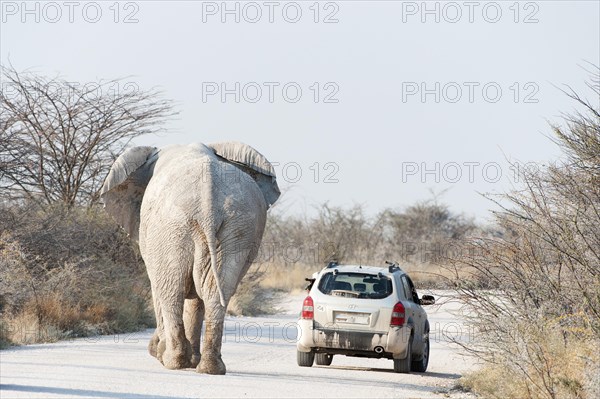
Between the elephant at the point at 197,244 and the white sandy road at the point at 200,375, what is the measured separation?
0.54 m

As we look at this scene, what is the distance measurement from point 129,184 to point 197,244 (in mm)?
2851

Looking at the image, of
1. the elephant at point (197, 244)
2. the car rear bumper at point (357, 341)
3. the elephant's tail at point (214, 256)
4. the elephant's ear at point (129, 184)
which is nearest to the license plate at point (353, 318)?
the car rear bumper at point (357, 341)

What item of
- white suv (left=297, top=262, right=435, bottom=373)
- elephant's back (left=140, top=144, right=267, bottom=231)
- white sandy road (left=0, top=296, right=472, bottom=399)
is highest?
elephant's back (left=140, top=144, right=267, bottom=231)

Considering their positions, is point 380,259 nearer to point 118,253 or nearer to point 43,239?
point 118,253

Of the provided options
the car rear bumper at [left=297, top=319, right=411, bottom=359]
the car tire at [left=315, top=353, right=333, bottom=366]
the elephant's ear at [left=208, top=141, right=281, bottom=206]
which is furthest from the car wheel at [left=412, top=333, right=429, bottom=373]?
the elephant's ear at [left=208, top=141, right=281, bottom=206]

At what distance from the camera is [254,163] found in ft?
59.2

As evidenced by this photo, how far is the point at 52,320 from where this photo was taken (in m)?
22.3

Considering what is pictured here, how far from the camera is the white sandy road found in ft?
44.4

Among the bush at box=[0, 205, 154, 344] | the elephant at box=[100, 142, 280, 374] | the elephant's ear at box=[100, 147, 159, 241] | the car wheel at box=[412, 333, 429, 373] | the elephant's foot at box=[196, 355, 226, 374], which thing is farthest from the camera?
the bush at box=[0, 205, 154, 344]

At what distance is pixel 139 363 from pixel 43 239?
26.8ft

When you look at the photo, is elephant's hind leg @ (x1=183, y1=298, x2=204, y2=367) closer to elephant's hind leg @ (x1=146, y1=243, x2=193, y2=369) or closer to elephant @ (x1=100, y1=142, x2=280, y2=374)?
elephant @ (x1=100, y1=142, x2=280, y2=374)

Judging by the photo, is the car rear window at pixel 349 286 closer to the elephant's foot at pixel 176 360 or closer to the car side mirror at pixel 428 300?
the car side mirror at pixel 428 300

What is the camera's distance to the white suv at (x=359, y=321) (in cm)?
1847

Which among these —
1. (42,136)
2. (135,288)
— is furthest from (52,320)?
(42,136)
